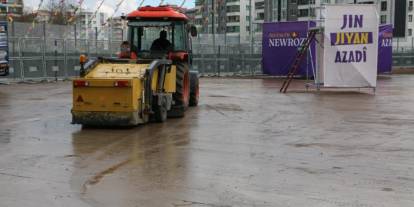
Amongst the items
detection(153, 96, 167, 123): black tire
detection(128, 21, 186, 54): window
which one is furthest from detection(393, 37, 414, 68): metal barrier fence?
detection(153, 96, 167, 123): black tire

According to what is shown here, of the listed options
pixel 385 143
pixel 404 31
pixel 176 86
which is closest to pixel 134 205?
pixel 385 143

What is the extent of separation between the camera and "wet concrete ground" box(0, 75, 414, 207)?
6.64 meters

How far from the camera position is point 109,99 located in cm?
1155

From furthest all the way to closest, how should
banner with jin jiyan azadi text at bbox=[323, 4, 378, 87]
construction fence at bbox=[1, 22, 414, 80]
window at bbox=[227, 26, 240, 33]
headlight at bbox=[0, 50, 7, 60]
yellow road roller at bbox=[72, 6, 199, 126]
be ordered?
window at bbox=[227, 26, 240, 33] → construction fence at bbox=[1, 22, 414, 80] → headlight at bbox=[0, 50, 7, 60] → banner with jin jiyan azadi text at bbox=[323, 4, 378, 87] → yellow road roller at bbox=[72, 6, 199, 126]

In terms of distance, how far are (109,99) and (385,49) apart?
2686 cm

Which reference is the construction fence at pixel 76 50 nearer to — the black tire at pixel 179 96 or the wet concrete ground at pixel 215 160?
the wet concrete ground at pixel 215 160

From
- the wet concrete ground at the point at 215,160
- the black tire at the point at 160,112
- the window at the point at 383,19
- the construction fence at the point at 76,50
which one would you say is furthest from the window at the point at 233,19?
the black tire at the point at 160,112

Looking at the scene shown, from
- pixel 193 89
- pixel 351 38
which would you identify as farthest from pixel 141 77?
pixel 351 38

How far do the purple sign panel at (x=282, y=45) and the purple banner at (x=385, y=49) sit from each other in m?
5.77

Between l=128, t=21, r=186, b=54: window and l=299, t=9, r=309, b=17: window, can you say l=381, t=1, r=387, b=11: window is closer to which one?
l=299, t=9, r=309, b=17: window

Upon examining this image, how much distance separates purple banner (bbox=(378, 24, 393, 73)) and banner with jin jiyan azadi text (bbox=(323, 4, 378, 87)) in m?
14.2

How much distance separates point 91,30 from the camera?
3394 cm

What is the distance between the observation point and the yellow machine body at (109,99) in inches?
452

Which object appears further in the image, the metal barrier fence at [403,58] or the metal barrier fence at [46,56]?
the metal barrier fence at [403,58]
